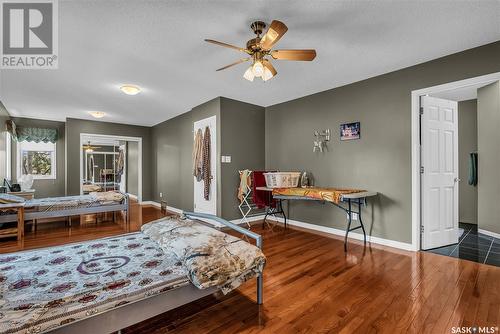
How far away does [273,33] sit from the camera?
1.90 metres

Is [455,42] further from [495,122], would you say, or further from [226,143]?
[226,143]

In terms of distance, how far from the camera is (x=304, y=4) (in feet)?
6.38

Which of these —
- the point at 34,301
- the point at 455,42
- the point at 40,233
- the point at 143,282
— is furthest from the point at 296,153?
the point at 40,233

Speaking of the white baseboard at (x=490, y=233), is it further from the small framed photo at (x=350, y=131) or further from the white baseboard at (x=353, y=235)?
the small framed photo at (x=350, y=131)

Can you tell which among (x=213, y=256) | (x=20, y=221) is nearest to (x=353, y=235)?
(x=213, y=256)

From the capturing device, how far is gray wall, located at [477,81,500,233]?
141 inches

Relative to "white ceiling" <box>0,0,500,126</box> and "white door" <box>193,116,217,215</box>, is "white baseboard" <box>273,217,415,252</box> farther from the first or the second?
"white ceiling" <box>0,0,500,126</box>

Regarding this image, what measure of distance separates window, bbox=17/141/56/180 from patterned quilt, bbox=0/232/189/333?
603 cm

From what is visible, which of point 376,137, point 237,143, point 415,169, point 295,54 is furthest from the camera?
point 237,143

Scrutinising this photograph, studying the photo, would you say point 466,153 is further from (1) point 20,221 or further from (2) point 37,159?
(2) point 37,159

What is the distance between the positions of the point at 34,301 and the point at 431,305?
2.72 m

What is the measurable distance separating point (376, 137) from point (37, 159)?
328 inches

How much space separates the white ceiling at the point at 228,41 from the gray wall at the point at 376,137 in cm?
19

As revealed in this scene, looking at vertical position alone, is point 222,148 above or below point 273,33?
below
